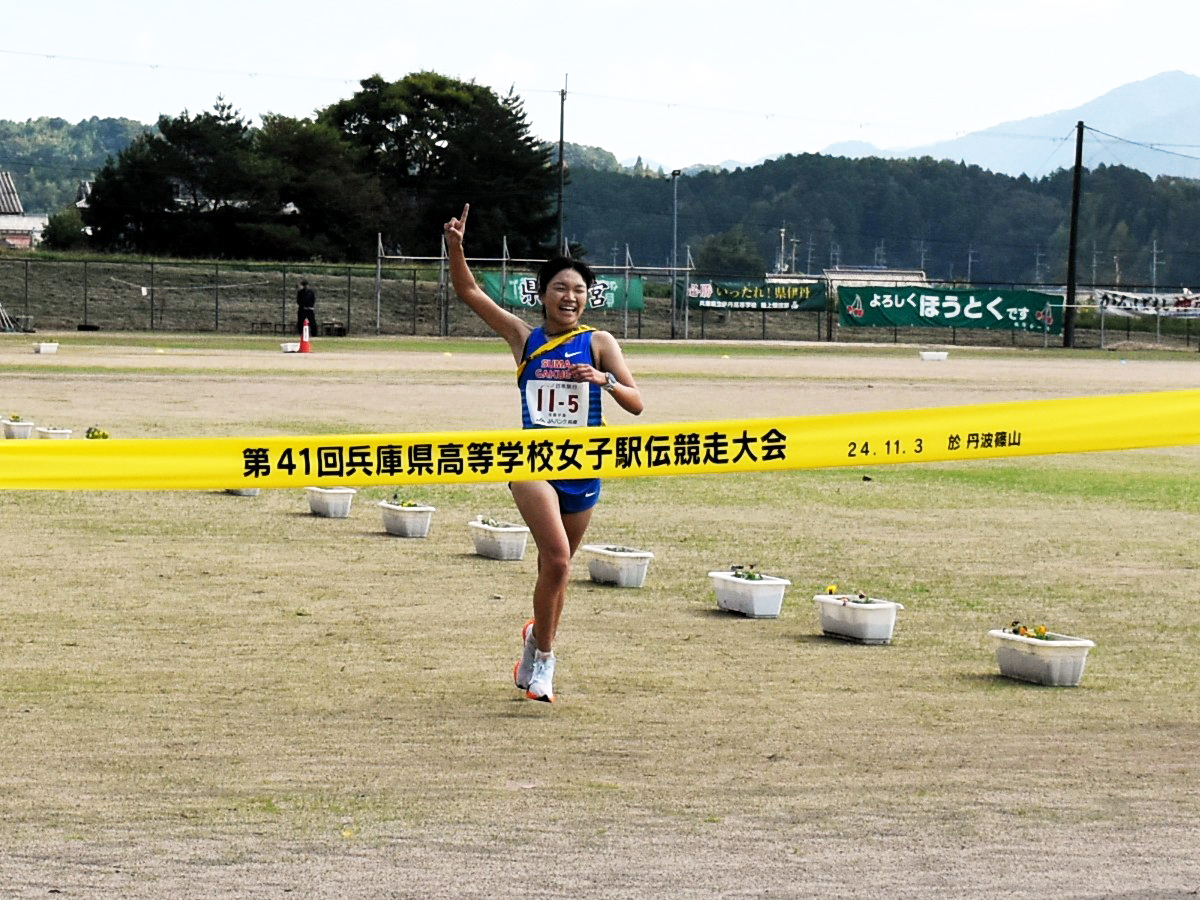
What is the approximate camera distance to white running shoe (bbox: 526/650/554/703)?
28.0ft

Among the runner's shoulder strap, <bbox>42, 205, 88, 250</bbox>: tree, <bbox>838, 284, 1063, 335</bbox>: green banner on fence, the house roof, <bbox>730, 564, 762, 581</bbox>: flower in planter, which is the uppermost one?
the house roof

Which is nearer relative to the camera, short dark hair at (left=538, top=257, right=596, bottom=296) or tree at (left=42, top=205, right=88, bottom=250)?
short dark hair at (left=538, top=257, right=596, bottom=296)

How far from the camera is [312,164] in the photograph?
103938mm

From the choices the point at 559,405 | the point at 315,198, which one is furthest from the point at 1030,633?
the point at 315,198

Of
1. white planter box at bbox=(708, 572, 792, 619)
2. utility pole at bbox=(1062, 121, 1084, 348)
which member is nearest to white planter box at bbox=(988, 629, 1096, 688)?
white planter box at bbox=(708, 572, 792, 619)

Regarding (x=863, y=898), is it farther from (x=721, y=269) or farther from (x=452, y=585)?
(x=721, y=269)

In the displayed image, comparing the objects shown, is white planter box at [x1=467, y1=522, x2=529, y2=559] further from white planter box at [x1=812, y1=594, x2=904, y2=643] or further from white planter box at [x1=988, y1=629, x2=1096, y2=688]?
white planter box at [x1=988, y1=629, x2=1096, y2=688]

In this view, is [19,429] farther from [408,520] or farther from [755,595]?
[755,595]

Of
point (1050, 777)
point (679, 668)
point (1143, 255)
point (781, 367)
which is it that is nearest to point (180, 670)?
point (679, 668)

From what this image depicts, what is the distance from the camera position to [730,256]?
564 feet

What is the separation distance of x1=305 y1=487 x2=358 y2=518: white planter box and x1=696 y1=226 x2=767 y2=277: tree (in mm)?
150928

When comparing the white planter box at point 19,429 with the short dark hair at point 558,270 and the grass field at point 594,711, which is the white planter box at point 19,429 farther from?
the short dark hair at point 558,270

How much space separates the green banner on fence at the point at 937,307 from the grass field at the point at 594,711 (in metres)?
55.8

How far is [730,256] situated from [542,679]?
541 feet
